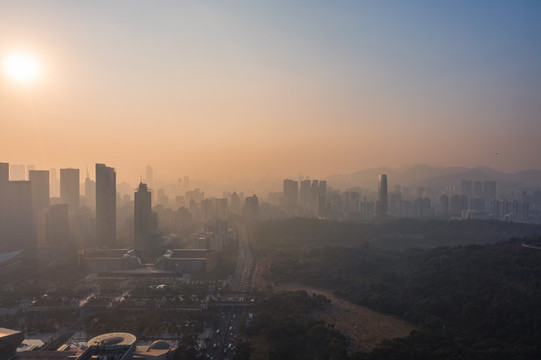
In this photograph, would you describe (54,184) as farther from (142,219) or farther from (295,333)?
(295,333)

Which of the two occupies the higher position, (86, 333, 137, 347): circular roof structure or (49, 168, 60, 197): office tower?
(49, 168, 60, 197): office tower

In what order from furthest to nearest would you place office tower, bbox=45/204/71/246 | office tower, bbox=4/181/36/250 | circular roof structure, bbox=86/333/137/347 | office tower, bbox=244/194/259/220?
1. office tower, bbox=244/194/259/220
2. office tower, bbox=45/204/71/246
3. office tower, bbox=4/181/36/250
4. circular roof structure, bbox=86/333/137/347

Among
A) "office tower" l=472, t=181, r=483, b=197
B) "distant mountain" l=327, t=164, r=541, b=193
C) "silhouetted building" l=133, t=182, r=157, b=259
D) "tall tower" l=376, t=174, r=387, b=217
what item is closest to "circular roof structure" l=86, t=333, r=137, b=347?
"silhouetted building" l=133, t=182, r=157, b=259

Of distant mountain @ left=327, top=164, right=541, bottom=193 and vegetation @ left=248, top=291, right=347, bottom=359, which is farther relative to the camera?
distant mountain @ left=327, top=164, right=541, bottom=193

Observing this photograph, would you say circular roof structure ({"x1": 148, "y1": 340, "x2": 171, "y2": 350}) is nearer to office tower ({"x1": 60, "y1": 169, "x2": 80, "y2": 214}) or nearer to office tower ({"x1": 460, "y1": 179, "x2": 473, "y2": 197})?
office tower ({"x1": 60, "y1": 169, "x2": 80, "y2": 214})

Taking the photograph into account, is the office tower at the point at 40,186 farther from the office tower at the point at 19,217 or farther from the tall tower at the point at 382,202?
the tall tower at the point at 382,202

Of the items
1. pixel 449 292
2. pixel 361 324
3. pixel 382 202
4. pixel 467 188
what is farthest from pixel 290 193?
pixel 361 324

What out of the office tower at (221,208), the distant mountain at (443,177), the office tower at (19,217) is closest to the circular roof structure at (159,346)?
the office tower at (19,217)
